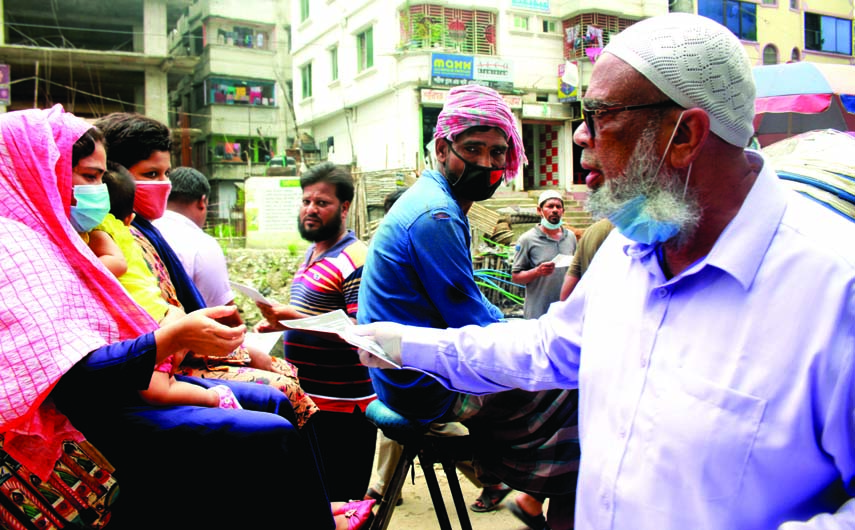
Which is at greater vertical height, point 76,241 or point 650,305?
point 76,241

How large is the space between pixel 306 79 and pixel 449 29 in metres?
9.36

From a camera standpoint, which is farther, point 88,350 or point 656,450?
point 88,350

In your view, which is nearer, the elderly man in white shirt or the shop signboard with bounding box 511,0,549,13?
the elderly man in white shirt

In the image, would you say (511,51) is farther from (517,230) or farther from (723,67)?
(723,67)

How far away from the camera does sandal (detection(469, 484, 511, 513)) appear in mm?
3695

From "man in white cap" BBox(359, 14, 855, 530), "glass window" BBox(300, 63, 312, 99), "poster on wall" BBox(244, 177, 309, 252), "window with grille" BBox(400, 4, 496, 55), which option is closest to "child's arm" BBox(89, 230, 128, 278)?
"man in white cap" BBox(359, 14, 855, 530)

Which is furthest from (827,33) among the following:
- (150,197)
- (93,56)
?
(150,197)

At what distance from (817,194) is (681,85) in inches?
30.8

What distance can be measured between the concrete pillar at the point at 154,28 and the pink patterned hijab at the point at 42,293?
2127 centimetres

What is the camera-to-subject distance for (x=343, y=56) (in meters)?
24.9

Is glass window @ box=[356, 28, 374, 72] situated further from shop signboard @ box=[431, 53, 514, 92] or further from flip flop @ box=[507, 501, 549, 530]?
flip flop @ box=[507, 501, 549, 530]

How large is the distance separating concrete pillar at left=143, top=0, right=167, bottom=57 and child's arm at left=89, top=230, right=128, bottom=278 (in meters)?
21.1

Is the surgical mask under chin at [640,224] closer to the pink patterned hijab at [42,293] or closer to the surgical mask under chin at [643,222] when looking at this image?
the surgical mask under chin at [643,222]

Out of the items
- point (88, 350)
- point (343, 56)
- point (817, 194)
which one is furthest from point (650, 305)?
point (343, 56)
